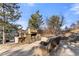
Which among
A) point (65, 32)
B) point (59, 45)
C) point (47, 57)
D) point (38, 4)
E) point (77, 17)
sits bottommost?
point (47, 57)

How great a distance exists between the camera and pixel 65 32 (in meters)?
2.09

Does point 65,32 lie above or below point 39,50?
above

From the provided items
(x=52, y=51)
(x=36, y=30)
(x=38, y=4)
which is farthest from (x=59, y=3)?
(x=52, y=51)

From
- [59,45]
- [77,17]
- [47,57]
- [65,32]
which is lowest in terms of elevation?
[47,57]

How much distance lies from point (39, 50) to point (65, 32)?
367 millimetres

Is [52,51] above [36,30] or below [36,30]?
below

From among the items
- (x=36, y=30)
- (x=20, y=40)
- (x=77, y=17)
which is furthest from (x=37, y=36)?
(x=77, y=17)

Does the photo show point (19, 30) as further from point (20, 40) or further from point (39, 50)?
point (39, 50)

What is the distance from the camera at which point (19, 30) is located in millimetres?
2113

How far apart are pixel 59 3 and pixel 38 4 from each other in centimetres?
24

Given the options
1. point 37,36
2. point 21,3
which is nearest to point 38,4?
point 21,3

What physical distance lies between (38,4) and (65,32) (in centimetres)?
45

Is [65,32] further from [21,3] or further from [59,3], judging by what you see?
[21,3]

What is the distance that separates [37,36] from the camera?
2082mm
